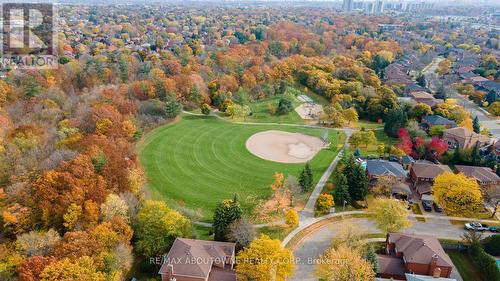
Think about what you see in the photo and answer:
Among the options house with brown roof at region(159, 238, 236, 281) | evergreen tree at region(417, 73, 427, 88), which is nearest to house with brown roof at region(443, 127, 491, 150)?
evergreen tree at region(417, 73, 427, 88)

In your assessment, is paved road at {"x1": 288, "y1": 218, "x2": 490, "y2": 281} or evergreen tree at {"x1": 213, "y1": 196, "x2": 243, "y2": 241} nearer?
paved road at {"x1": 288, "y1": 218, "x2": 490, "y2": 281}

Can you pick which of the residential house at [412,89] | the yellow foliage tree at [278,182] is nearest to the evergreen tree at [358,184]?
the yellow foliage tree at [278,182]

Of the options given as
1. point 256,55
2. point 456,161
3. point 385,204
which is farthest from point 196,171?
point 256,55

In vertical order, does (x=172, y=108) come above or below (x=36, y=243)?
above

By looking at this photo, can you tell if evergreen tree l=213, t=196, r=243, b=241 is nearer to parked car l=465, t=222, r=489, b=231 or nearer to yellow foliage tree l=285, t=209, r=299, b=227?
yellow foliage tree l=285, t=209, r=299, b=227

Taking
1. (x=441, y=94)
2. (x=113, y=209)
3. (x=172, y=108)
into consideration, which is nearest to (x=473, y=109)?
(x=441, y=94)

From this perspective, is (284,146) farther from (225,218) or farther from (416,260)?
(416,260)

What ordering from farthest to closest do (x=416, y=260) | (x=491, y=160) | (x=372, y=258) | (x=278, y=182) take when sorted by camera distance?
(x=491, y=160)
(x=278, y=182)
(x=416, y=260)
(x=372, y=258)
